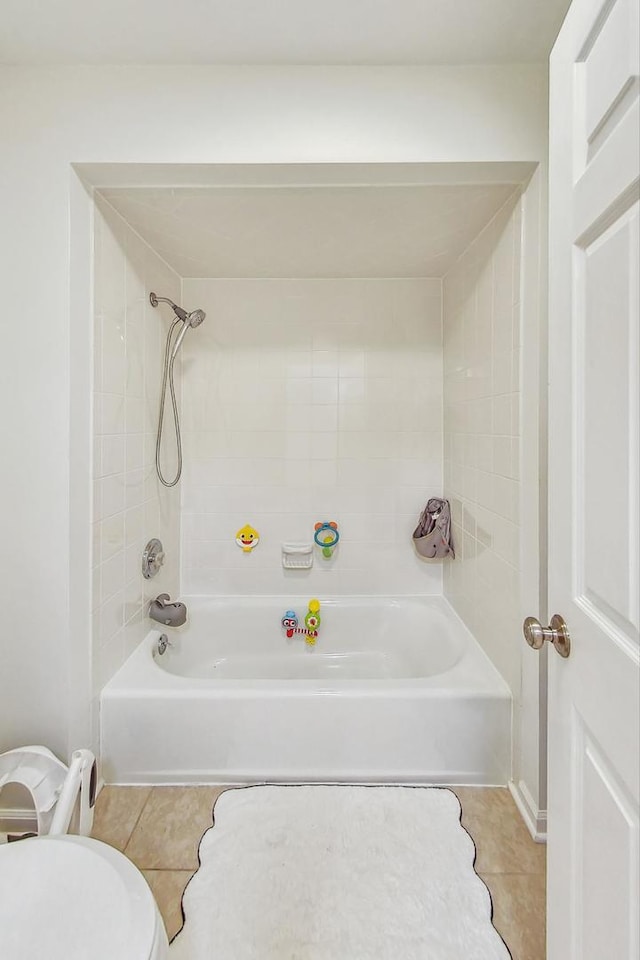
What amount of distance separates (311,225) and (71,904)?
2008 millimetres

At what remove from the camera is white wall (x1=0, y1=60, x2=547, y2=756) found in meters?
1.43

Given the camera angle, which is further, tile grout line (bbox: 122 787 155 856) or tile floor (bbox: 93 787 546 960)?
tile grout line (bbox: 122 787 155 856)

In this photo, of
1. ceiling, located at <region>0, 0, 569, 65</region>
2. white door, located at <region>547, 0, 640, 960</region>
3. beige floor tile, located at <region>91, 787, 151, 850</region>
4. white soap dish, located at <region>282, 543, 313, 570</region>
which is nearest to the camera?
white door, located at <region>547, 0, 640, 960</region>

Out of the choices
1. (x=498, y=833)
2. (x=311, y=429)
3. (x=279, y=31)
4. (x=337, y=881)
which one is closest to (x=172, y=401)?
(x=311, y=429)

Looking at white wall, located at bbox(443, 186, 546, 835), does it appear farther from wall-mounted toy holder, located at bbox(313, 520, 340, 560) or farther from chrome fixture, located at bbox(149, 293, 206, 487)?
chrome fixture, located at bbox(149, 293, 206, 487)

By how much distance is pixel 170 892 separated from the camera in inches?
49.9

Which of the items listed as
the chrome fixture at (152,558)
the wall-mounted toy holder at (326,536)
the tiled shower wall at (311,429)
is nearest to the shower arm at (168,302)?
the tiled shower wall at (311,429)

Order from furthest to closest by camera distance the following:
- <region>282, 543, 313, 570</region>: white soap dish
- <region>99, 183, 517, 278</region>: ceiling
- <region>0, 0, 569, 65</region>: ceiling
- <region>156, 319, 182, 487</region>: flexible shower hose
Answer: <region>282, 543, 313, 570</region>: white soap dish < <region>156, 319, 182, 487</region>: flexible shower hose < <region>99, 183, 517, 278</region>: ceiling < <region>0, 0, 569, 65</region>: ceiling

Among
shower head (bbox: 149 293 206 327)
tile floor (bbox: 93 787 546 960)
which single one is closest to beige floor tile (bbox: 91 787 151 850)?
tile floor (bbox: 93 787 546 960)

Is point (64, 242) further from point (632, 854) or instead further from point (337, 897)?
point (337, 897)

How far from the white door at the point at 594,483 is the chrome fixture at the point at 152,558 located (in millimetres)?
1628

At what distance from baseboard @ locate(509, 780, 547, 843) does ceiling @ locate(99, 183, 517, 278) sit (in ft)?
6.44

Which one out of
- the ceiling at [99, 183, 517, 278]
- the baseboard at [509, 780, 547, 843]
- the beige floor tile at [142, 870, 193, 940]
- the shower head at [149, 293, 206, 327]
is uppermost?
the ceiling at [99, 183, 517, 278]

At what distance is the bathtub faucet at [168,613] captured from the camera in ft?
6.72
